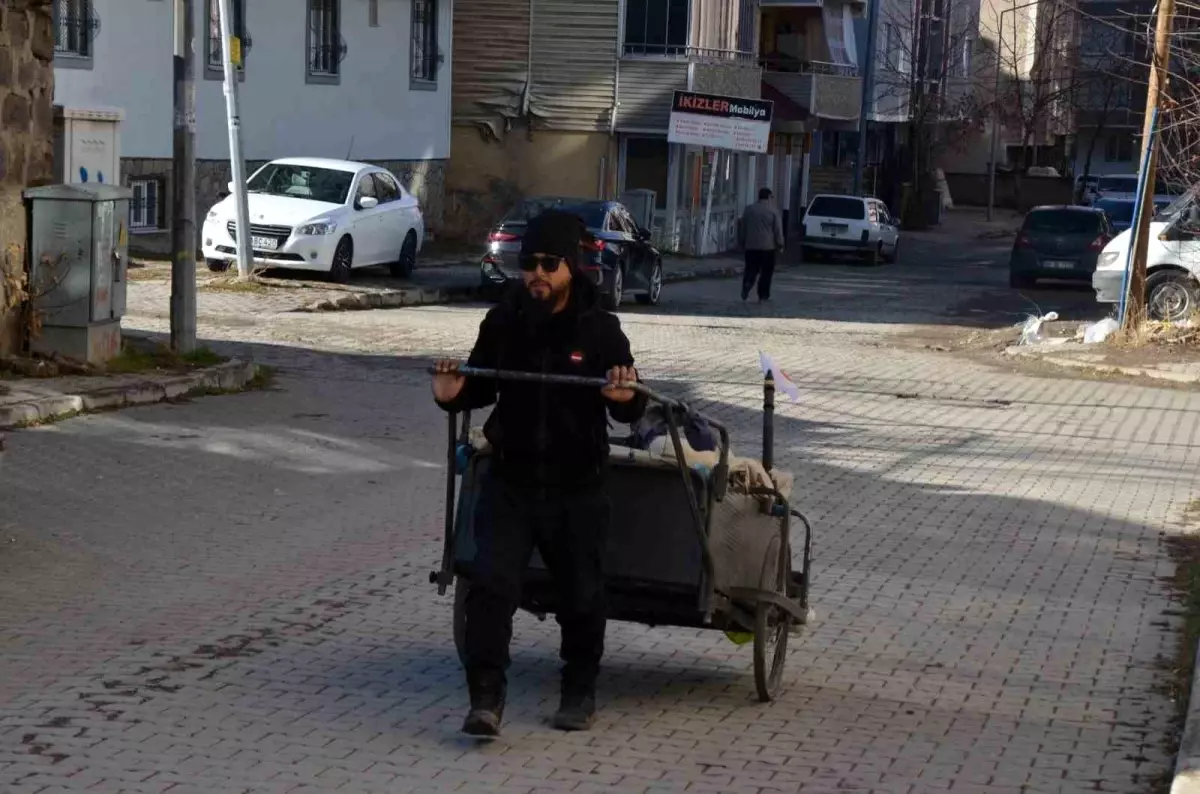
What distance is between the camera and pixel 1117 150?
85.7 meters

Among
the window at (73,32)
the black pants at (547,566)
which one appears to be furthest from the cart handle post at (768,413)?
the window at (73,32)

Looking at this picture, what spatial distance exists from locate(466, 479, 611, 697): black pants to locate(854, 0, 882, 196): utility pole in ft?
162

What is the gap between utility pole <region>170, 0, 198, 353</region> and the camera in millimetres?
15539

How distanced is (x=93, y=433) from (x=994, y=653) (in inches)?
265

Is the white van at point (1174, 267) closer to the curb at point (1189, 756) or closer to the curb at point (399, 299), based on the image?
the curb at point (399, 299)

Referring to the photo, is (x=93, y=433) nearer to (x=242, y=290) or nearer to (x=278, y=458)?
(x=278, y=458)

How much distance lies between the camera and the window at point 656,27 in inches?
1626

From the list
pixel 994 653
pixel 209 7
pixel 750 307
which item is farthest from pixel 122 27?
pixel 994 653

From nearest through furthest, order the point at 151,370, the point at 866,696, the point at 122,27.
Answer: the point at 866,696
the point at 151,370
the point at 122,27

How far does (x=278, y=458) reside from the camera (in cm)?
1229

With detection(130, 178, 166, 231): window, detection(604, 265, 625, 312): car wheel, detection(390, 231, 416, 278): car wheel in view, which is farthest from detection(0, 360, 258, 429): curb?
detection(130, 178, 166, 231): window

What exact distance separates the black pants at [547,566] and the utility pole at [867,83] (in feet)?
162

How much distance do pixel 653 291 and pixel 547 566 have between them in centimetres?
2181

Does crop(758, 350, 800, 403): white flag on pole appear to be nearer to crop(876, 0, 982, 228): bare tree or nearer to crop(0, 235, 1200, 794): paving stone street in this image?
crop(0, 235, 1200, 794): paving stone street
